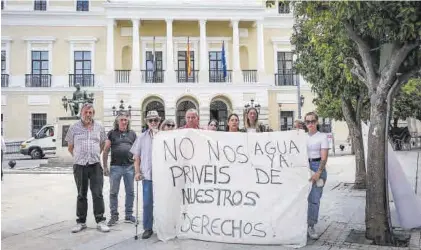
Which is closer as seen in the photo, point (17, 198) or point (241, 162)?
point (241, 162)

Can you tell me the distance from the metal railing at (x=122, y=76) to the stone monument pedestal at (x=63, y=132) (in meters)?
13.8

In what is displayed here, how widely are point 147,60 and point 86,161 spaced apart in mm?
30431

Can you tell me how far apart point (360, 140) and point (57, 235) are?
7705 mm

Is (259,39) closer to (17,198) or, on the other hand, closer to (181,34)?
(181,34)

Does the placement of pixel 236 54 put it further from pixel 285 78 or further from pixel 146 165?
pixel 146 165

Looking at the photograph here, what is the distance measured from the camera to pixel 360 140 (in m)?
11.1

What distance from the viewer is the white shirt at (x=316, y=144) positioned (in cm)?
632

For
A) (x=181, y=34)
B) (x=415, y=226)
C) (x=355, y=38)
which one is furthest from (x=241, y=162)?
(x=181, y=34)

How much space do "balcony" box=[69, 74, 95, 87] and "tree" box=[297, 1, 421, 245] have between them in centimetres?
3091

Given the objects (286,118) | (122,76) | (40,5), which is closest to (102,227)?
(122,76)

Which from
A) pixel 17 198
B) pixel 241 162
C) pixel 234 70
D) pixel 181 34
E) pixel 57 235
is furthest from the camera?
pixel 181 34

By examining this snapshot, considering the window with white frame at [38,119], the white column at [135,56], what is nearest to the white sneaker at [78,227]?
the white column at [135,56]

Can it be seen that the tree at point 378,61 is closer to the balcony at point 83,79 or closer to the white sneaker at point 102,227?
the white sneaker at point 102,227

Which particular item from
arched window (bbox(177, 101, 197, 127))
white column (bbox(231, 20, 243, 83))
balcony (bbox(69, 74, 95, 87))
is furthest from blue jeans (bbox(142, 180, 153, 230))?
balcony (bbox(69, 74, 95, 87))
